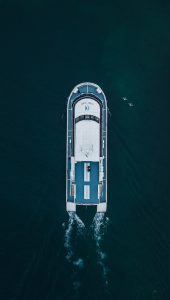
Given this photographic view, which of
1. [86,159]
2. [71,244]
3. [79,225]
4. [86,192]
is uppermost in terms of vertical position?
[86,159]

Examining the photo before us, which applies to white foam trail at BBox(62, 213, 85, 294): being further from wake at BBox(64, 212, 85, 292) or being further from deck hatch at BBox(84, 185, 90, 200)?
deck hatch at BBox(84, 185, 90, 200)

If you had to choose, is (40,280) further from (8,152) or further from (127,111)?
(127,111)

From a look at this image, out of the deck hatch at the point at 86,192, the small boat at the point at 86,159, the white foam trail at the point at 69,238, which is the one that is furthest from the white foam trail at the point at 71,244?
the deck hatch at the point at 86,192

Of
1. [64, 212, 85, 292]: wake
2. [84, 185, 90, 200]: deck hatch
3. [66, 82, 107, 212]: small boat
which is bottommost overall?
[64, 212, 85, 292]: wake

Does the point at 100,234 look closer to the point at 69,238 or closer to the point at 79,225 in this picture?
the point at 79,225

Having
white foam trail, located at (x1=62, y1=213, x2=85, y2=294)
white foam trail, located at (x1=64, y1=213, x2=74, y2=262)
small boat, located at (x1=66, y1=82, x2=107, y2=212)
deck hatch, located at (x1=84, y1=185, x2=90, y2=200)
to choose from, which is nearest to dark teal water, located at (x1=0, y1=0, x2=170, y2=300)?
white foam trail, located at (x1=62, y1=213, x2=85, y2=294)

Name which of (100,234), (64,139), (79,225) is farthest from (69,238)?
(64,139)
